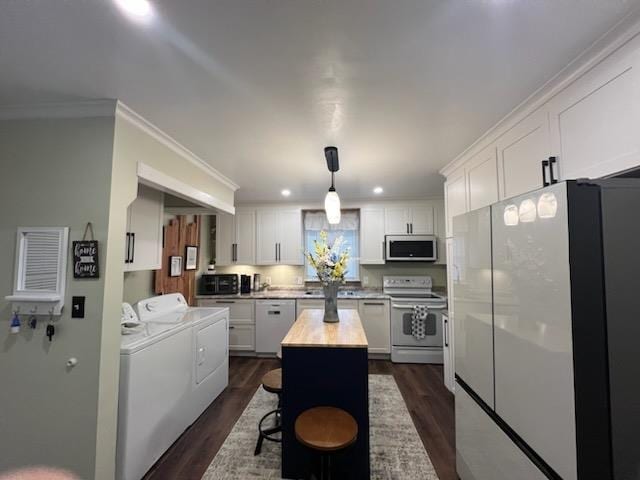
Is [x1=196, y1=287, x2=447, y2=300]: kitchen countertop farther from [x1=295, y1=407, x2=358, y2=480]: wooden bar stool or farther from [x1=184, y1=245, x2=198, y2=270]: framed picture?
[x1=295, y1=407, x2=358, y2=480]: wooden bar stool

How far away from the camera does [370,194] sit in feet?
13.2

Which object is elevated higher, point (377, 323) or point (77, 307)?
point (77, 307)

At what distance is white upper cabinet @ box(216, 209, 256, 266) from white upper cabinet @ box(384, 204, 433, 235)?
2232 millimetres

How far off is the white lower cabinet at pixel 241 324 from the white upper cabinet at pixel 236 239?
0.68 metres

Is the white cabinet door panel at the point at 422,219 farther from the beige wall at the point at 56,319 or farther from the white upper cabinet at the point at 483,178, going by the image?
the beige wall at the point at 56,319

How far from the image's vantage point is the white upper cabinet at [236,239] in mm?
4402

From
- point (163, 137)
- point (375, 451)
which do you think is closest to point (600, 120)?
point (375, 451)

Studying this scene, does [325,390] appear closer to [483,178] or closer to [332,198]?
[332,198]

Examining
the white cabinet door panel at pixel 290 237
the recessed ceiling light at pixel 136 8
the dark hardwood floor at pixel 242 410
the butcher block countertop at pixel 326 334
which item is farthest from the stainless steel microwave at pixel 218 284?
the recessed ceiling light at pixel 136 8

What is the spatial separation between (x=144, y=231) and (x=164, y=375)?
128 cm

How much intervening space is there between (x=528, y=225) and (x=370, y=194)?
3.05 metres

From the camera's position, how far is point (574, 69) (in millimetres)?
1261

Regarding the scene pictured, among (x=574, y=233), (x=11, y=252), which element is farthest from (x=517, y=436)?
(x=11, y=252)

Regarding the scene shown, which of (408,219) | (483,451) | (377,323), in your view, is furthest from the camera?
(408,219)
